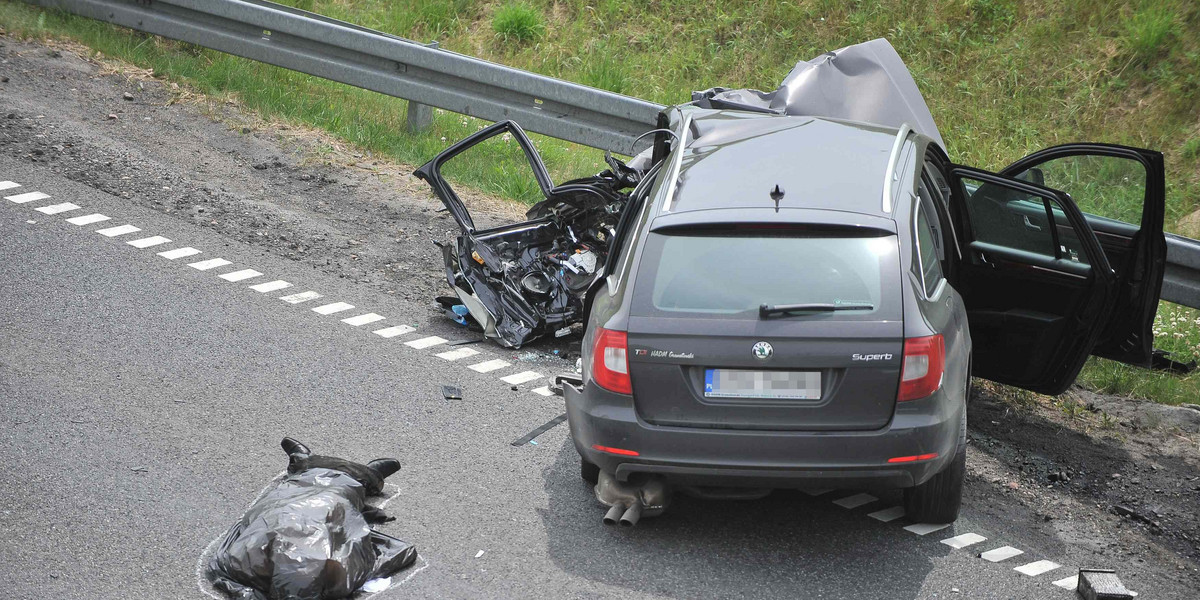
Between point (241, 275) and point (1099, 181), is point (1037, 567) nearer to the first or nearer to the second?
point (1099, 181)

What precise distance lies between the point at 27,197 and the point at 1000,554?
7.56 m

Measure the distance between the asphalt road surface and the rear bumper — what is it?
442 mm

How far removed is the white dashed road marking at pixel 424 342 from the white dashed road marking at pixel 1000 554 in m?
3.66

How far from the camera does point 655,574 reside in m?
4.86

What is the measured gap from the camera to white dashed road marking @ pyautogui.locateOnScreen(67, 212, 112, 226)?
8.49 meters

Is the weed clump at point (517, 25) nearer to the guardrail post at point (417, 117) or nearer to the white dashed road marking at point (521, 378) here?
the guardrail post at point (417, 117)

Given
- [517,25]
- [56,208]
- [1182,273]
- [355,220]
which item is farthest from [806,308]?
[517,25]

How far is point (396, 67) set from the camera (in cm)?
1039

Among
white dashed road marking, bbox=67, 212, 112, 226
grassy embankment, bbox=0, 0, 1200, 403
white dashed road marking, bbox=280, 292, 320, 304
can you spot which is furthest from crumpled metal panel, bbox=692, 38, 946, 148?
white dashed road marking, bbox=67, 212, 112, 226

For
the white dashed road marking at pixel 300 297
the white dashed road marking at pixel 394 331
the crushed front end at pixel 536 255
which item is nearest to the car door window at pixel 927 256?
the crushed front end at pixel 536 255

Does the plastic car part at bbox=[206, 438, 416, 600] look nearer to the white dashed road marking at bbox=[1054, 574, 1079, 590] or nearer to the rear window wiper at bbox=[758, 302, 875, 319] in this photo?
the rear window wiper at bbox=[758, 302, 875, 319]

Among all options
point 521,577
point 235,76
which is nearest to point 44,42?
point 235,76

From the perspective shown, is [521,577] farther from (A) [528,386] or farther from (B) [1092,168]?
(B) [1092,168]

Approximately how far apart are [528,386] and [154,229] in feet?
11.7
